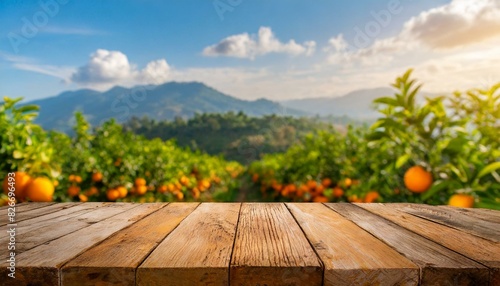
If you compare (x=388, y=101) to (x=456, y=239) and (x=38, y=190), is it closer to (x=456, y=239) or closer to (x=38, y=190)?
(x=456, y=239)

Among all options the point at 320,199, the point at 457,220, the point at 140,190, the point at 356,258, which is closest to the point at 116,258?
the point at 356,258

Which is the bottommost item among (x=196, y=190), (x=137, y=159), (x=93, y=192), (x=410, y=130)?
(x=196, y=190)

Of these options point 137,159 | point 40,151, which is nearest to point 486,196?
point 40,151

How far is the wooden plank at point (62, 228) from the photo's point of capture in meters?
0.89

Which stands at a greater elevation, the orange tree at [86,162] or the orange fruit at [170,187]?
the orange tree at [86,162]

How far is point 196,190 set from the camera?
9125 millimetres

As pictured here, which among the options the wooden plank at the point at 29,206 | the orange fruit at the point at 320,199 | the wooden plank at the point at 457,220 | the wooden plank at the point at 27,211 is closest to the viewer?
the wooden plank at the point at 457,220

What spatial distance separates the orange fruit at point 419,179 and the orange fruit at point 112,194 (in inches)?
164

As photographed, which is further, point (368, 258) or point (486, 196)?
point (486, 196)

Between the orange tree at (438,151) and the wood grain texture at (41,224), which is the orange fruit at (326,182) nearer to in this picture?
the orange tree at (438,151)

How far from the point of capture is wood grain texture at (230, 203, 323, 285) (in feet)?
2.29

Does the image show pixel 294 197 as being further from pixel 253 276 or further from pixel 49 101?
pixel 49 101

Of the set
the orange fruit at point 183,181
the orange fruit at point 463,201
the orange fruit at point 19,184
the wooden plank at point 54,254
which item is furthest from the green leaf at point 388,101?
the orange fruit at point 183,181

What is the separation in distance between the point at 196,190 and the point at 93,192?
430 centimetres
